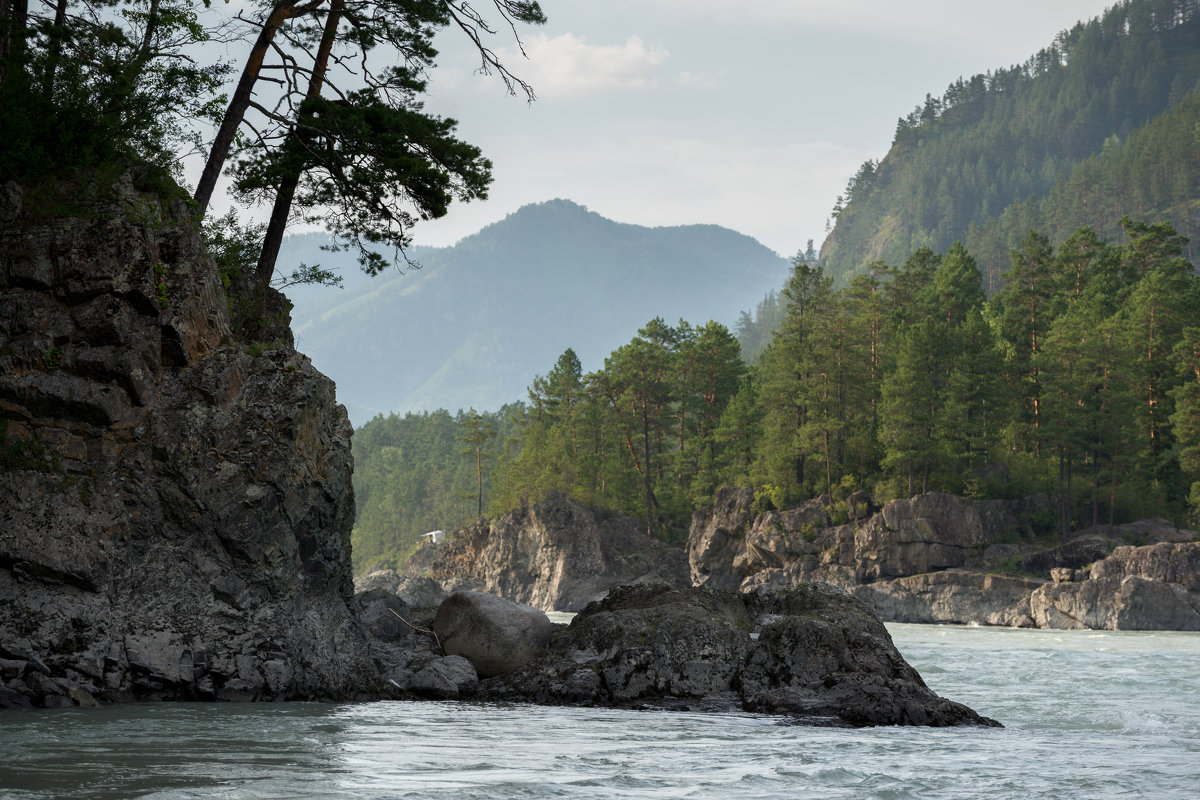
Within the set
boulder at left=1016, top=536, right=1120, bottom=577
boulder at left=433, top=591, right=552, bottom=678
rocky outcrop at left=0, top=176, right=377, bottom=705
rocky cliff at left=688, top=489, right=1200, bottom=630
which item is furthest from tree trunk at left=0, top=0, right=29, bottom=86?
boulder at left=1016, top=536, right=1120, bottom=577

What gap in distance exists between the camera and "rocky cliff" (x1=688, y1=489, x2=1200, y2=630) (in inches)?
1774

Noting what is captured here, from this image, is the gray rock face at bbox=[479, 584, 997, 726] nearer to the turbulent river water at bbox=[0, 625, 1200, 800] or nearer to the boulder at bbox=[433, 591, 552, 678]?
the boulder at bbox=[433, 591, 552, 678]

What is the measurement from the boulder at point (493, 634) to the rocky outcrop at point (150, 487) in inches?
68.6

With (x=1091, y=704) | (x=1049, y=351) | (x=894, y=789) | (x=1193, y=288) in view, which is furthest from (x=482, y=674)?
(x=1193, y=288)

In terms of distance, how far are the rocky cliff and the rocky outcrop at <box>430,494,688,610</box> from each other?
4267 mm

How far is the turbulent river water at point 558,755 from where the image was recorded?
8.34 m

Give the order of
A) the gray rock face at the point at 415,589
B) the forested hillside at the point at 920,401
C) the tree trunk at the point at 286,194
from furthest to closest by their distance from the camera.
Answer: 1. the forested hillside at the point at 920,401
2. the gray rock face at the point at 415,589
3. the tree trunk at the point at 286,194

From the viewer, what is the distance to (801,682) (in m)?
14.3

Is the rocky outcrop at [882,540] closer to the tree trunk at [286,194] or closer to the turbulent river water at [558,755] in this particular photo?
Result: the turbulent river water at [558,755]

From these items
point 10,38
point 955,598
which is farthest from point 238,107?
point 955,598

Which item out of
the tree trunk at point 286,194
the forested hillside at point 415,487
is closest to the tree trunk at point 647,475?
the forested hillside at point 415,487

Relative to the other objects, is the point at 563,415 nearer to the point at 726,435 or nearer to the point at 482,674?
the point at 726,435

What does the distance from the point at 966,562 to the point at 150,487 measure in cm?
4945

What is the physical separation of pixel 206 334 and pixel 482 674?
6693mm
